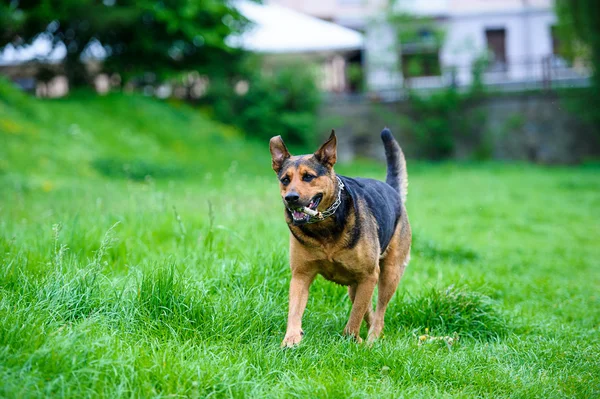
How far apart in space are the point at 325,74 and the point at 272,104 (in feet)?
11.3

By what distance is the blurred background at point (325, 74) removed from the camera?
2184 centimetres

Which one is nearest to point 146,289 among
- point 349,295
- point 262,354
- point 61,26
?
point 262,354

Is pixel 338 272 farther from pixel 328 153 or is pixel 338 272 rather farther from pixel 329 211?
pixel 328 153

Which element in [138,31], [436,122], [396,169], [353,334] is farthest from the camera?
[436,122]

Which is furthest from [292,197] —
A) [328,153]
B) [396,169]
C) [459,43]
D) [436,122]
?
[459,43]

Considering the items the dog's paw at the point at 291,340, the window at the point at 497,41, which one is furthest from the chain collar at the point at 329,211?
the window at the point at 497,41

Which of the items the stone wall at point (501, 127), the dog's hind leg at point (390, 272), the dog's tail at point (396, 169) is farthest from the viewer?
the stone wall at point (501, 127)

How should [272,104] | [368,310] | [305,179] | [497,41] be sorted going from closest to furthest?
1. [305,179]
2. [368,310]
3. [272,104]
4. [497,41]

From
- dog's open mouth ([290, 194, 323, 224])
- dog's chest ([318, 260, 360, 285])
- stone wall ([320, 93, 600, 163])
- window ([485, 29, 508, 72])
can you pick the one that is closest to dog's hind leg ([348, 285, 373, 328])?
dog's chest ([318, 260, 360, 285])

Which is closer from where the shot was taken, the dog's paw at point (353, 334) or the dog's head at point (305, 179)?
the dog's head at point (305, 179)

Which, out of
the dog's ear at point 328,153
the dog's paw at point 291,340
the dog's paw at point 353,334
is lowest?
the dog's paw at point 353,334

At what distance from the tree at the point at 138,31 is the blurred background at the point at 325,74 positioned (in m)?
0.05

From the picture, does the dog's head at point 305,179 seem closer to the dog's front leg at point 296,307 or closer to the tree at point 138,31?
the dog's front leg at point 296,307

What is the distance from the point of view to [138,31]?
22.0 metres
